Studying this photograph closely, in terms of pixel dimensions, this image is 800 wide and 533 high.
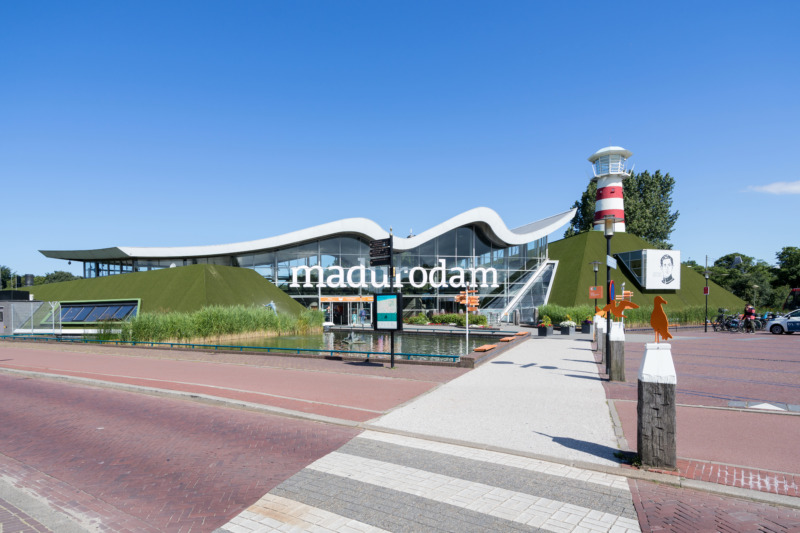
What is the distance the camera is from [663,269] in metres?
43.1

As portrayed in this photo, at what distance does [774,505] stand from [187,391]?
404 inches

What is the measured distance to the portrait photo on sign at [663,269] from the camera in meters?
42.8

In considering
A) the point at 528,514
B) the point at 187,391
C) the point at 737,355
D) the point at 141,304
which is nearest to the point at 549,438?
the point at 528,514

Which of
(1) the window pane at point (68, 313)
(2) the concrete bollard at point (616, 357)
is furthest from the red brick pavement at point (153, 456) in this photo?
(1) the window pane at point (68, 313)

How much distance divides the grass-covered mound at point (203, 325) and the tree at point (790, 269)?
66.2 metres

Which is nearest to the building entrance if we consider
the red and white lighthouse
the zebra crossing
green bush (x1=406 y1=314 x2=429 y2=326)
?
green bush (x1=406 y1=314 x2=429 y2=326)

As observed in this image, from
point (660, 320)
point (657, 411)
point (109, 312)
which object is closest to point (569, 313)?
point (660, 320)

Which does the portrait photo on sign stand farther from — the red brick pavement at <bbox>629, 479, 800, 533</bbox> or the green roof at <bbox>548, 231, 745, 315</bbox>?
the red brick pavement at <bbox>629, 479, 800, 533</bbox>

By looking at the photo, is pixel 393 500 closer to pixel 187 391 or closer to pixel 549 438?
pixel 549 438

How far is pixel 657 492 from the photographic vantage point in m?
5.12

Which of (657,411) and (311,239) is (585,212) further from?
(657,411)

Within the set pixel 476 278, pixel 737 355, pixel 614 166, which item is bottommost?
pixel 737 355

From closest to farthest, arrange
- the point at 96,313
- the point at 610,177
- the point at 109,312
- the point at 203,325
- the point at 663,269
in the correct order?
1. the point at 203,325
2. the point at 109,312
3. the point at 96,313
4. the point at 663,269
5. the point at 610,177

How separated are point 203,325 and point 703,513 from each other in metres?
23.1
